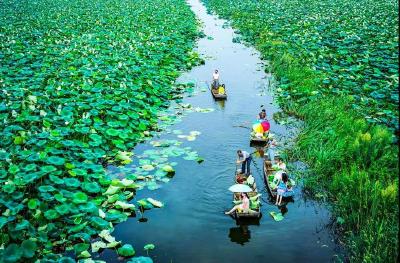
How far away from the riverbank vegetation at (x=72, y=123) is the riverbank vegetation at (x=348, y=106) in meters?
4.92

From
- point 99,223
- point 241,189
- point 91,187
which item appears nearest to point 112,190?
point 91,187

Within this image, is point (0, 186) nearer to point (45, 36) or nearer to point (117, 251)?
point (117, 251)

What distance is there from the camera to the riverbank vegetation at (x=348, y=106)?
832 centimetres

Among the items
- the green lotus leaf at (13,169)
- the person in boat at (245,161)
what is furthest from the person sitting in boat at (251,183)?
the green lotus leaf at (13,169)

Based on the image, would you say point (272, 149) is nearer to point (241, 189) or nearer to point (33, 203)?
point (241, 189)

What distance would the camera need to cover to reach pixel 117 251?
25.5 feet

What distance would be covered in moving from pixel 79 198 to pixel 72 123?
3.79 m

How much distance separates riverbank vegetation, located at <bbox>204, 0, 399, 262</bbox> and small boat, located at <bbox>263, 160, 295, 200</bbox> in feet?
3.20

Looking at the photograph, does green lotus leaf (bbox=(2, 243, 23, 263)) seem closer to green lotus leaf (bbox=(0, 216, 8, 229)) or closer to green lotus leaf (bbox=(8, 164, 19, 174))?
green lotus leaf (bbox=(0, 216, 8, 229))

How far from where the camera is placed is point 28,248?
274 inches

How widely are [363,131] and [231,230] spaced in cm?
579

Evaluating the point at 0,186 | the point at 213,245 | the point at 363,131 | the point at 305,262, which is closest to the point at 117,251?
the point at 213,245

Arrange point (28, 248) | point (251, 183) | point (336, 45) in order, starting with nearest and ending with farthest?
point (28, 248) → point (251, 183) → point (336, 45)

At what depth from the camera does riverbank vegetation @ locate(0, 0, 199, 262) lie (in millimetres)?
7945
